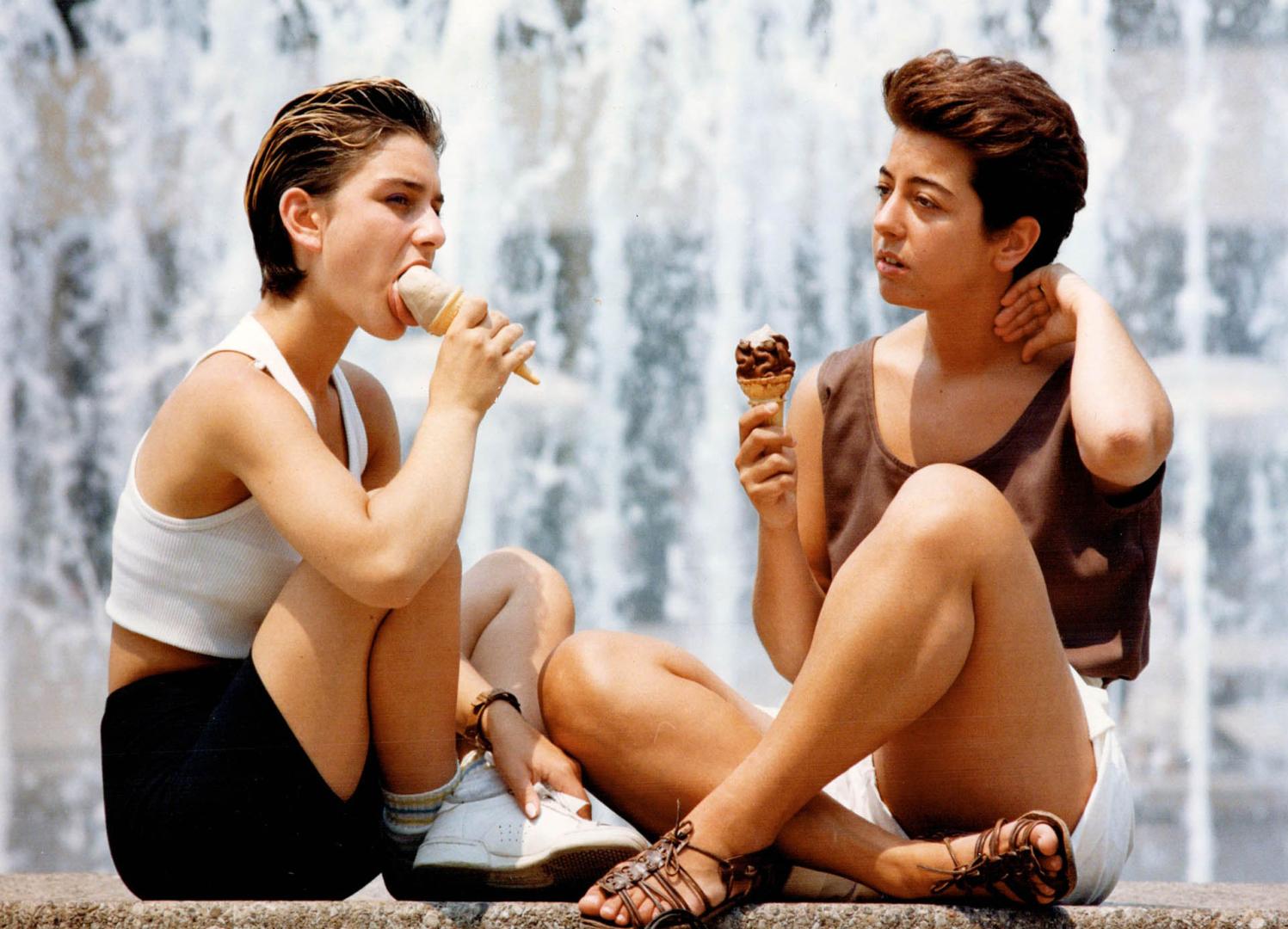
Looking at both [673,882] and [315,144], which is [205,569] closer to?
[315,144]

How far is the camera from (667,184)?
6.29m

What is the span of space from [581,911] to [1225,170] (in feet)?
18.3

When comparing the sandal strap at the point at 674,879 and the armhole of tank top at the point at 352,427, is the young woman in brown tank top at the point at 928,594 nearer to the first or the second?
the sandal strap at the point at 674,879

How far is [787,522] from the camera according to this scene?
200 centimetres

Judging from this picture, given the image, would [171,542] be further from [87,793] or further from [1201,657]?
[1201,657]

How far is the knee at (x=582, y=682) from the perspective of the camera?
185 cm

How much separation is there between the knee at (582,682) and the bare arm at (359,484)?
22 centimetres

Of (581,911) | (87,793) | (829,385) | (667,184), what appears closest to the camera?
(581,911)

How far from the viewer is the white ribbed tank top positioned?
1866mm

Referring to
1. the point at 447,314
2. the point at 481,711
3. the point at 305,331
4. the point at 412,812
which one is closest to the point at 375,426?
the point at 305,331

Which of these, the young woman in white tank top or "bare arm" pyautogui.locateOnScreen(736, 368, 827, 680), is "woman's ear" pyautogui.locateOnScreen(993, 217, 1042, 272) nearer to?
"bare arm" pyautogui.locateOnScreen(736, 368, 827, 680)

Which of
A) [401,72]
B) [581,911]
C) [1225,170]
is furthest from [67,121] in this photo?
[581,911]

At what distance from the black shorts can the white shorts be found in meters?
0.58

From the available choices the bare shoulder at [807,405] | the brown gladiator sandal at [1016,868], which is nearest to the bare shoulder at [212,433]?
the bare shoulder at [807,405]
